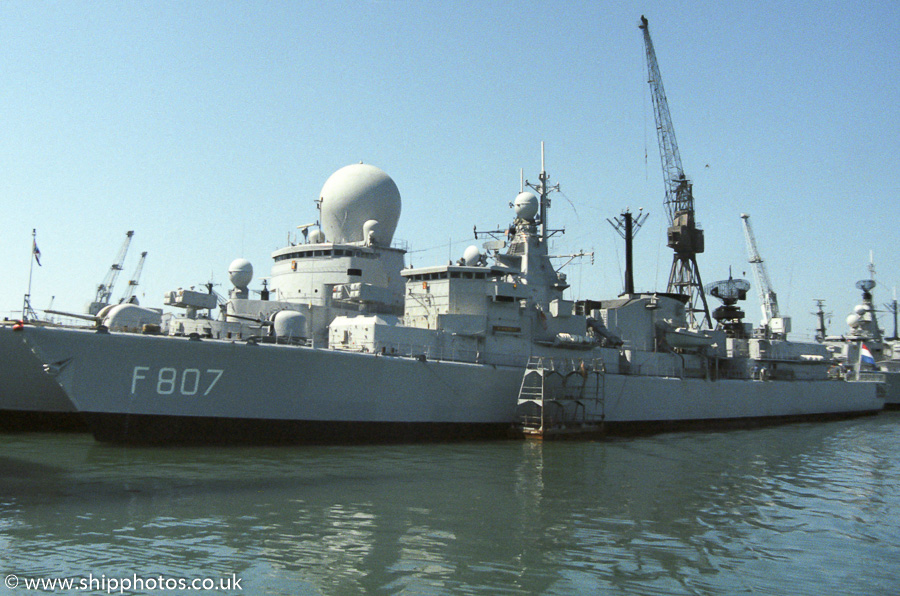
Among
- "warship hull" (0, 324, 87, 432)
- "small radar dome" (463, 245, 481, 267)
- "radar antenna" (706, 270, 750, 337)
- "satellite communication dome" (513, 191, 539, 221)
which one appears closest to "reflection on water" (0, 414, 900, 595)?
"warship hull" (0, 324, 87, 432)

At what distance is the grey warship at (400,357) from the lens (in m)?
16.8

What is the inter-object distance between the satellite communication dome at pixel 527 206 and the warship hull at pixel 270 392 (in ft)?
21.5

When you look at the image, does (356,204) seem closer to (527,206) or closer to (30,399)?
(527,206)

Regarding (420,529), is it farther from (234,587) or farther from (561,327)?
(561,327)

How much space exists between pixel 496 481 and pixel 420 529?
13.9ft

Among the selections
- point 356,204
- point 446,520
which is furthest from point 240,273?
point 446,520

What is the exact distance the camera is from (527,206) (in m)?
27.2

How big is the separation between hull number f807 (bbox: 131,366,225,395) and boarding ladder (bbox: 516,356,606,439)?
8876 millimetres

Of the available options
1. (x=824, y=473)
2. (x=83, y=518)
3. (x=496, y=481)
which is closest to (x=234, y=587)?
(x=83, y=518)

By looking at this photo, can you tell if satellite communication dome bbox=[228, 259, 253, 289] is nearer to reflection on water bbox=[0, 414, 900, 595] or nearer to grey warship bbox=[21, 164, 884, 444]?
grey warship bbox=[21, 164, 884, 444]

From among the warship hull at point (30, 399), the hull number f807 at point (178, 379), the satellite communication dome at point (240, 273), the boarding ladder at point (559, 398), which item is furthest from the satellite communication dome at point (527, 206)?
the warship hull at point (30, 399)

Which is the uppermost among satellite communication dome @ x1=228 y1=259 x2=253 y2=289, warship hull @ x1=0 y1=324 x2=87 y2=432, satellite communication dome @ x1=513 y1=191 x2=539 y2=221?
satellite communication dome @ x1=513 y1=191 x2=539 y2=221

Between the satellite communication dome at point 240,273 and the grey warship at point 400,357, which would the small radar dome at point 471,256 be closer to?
the grey warship at point 400,357

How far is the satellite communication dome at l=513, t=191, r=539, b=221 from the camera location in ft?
A: 89.1
